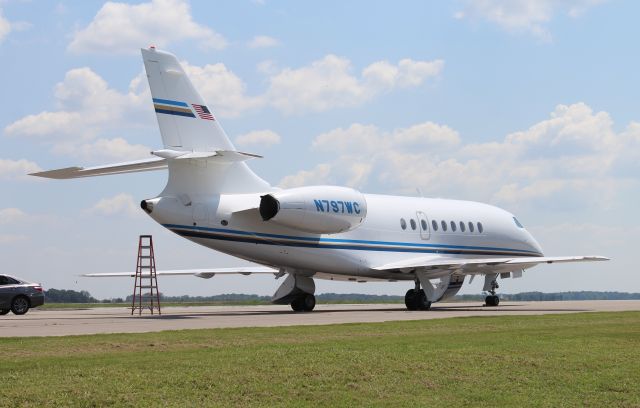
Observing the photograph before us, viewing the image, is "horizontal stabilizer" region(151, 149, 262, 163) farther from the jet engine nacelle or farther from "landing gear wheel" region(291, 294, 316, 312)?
"landing gear wheel" region(291, 294, 316, 312)

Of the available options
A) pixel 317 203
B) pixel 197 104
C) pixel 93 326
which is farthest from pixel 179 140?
pixel 93 326

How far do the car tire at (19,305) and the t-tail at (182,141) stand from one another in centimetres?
894

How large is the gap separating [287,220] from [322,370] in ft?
53.1

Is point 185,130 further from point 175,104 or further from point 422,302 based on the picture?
point 422,302

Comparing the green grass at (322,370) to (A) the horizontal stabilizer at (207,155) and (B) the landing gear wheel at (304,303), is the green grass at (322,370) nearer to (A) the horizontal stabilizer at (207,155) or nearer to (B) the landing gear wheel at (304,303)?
(A) the horizontal stabilizer at (207,155)

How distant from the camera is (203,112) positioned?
27156 mm

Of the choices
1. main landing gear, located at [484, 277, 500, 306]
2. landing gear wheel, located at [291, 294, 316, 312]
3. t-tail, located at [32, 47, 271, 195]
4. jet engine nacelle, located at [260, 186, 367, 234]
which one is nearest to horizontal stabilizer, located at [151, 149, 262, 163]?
t-tail, located at [32, 47, 271, 195]

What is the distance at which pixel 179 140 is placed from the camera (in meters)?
26.4

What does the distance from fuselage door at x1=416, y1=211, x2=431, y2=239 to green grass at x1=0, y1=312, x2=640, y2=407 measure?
17.5 metres

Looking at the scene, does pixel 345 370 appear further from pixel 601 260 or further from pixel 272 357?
pixel 601 260

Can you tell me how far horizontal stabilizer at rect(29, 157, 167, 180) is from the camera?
24.9 metres

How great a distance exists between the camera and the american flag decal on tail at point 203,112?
26958 millimetres

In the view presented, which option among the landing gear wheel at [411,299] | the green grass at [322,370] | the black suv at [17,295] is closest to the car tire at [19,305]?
the black suv at [17,295]

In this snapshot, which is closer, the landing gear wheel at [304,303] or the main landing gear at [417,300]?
the landing gear wheel at [304,303]
